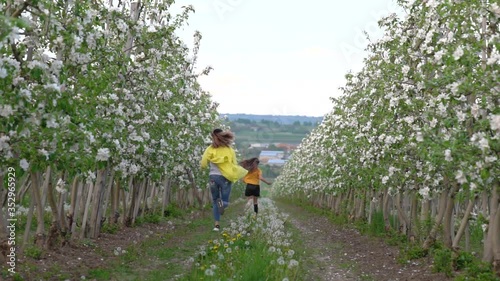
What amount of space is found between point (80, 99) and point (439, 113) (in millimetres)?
5688

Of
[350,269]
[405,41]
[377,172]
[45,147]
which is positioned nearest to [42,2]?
[45,147]

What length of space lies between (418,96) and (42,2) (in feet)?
24.7

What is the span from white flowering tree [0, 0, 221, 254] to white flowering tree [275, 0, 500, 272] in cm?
479

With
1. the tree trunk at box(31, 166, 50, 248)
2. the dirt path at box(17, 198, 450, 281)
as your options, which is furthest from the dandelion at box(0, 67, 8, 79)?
the dirt path at box(17, 198, 450, 281)

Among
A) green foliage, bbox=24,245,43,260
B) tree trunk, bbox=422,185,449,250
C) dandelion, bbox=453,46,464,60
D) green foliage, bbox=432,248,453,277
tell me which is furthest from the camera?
tree trunk, bbox=422,185,449,250

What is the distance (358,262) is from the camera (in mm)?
14156

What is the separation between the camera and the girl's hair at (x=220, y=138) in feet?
50.9

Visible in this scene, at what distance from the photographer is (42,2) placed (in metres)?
7.60

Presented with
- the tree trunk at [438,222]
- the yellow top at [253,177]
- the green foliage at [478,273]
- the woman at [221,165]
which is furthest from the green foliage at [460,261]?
the yellow top at [253,177]

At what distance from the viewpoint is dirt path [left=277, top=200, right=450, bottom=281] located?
1197 cm

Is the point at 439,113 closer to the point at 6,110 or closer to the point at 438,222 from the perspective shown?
the point at 438,222

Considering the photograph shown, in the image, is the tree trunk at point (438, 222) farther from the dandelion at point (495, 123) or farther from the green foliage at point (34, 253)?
the green foliage at point (34, 253)

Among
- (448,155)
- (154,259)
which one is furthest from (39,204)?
(448,155)

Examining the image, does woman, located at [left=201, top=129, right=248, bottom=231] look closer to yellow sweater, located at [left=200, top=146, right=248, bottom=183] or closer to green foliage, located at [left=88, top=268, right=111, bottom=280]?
yellow sweater, located at [left=200, top=146, right=248, bottom=183]
